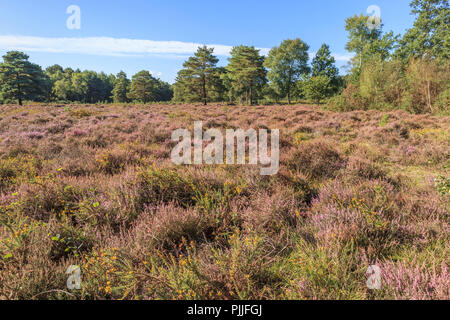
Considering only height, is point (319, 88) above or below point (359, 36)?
below

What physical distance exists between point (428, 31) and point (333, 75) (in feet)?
48.1

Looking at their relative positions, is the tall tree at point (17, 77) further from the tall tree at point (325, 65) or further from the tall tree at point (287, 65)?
the tall tree at point (325, 65)

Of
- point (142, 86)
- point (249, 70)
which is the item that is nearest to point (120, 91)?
point (142, 86)

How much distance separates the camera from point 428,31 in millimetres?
26422

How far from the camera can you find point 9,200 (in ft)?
10.7

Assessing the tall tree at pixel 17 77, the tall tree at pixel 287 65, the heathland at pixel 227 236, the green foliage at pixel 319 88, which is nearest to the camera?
the heathland at pixel 227 236

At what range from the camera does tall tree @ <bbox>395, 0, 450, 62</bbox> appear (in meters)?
24.7

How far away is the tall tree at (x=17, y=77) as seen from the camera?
35.5 metres

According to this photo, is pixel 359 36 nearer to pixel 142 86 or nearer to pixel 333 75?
pixel 333 75

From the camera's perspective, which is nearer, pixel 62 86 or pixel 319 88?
pixel 319 88

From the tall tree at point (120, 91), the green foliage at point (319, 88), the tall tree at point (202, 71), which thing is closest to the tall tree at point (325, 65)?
the green foliage at point (319, 88)

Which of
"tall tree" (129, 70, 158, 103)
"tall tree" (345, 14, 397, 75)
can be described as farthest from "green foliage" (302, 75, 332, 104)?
"tall tree" (129, 70, 158, 103)
